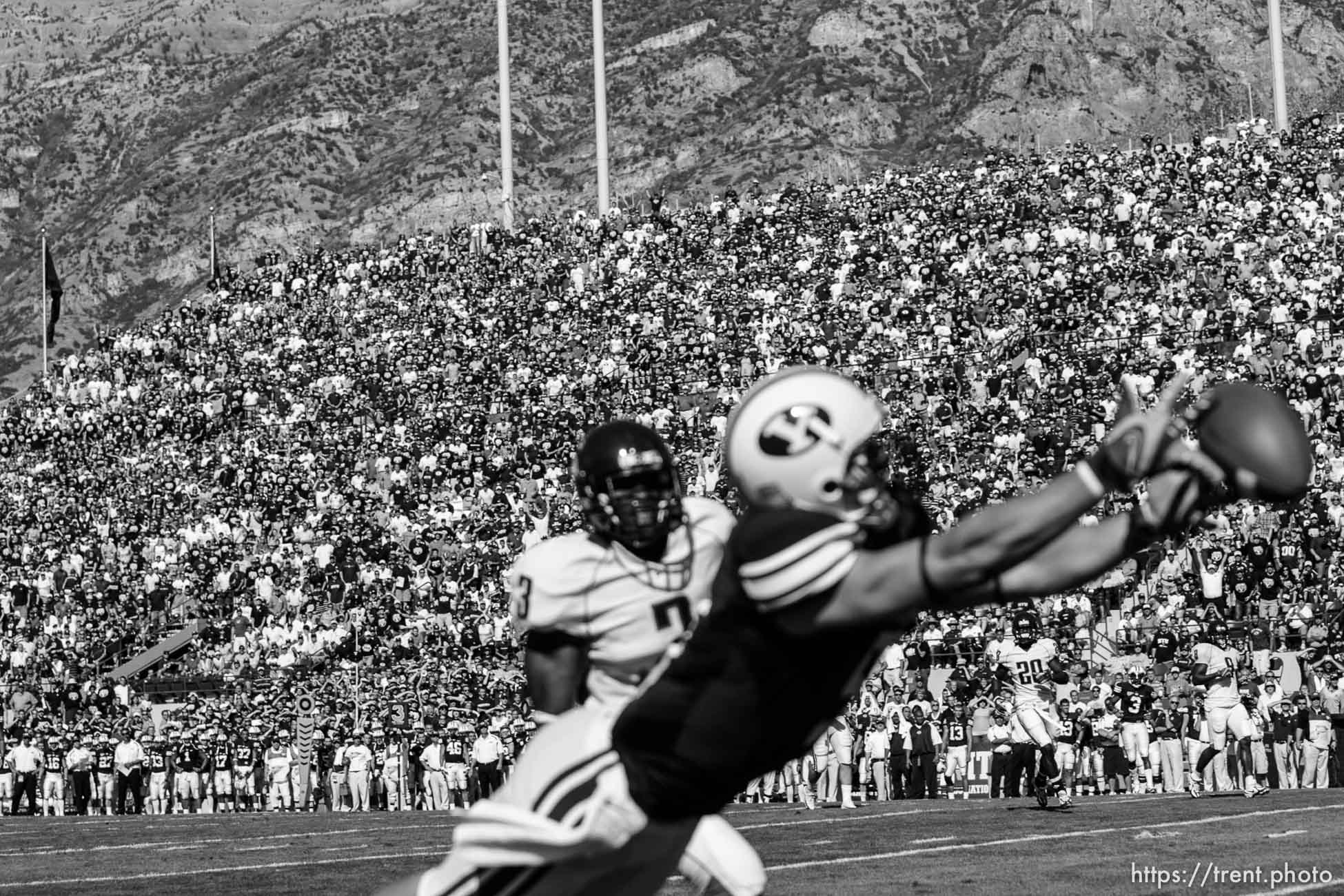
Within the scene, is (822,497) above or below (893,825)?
above

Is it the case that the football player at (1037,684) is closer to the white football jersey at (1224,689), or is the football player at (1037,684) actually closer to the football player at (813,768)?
the white football jersey at (1224,689)

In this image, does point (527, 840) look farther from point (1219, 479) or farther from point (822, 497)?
point (1219, 479)

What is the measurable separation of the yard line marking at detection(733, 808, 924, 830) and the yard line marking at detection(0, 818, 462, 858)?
321 cm

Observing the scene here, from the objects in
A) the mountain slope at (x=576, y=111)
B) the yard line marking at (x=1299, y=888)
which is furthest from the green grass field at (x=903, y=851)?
the mountain slope at (x=576, y=111)

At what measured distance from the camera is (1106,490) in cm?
369

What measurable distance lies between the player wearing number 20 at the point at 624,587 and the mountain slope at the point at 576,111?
333 ft

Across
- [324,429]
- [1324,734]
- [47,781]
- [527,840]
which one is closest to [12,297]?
[324,429]

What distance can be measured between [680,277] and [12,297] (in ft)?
400

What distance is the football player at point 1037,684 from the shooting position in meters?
17.7

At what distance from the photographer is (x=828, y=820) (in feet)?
58.4

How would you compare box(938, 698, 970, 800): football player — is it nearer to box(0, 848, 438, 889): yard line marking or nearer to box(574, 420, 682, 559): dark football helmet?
box(0, 848, 438, 889): yard line marking

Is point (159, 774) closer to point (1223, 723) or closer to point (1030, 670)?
point (1030, 670)

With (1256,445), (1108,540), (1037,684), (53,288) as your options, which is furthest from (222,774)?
(53,288)

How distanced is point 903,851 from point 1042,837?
1.23 m
